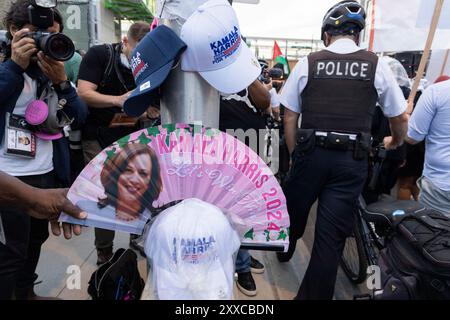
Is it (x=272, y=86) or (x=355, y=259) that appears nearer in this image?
(x=355, y=259)

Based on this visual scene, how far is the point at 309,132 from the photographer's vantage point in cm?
219

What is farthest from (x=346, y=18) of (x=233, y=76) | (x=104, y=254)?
(x=104, y=254)

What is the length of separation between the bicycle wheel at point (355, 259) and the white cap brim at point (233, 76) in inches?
73.0

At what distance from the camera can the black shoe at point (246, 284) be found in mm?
2582

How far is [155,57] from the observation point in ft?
3.82

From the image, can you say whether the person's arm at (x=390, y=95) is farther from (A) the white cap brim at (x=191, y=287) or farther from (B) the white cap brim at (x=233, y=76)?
(A) the white cap brim at (x=191, y=287)

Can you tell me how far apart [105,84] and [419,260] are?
211 centimetres

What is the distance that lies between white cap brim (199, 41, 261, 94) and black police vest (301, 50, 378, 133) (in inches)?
39.6

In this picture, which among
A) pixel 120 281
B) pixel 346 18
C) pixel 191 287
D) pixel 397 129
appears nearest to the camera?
pixel 191 287

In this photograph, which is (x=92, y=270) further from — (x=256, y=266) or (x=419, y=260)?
(x=419, y=260)

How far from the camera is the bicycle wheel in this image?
8.90 ft

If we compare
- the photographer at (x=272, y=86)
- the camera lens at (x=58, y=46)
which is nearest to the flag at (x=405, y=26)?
the photographer at (x=272, y=86)

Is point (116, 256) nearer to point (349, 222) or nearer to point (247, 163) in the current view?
point (247, 163)
